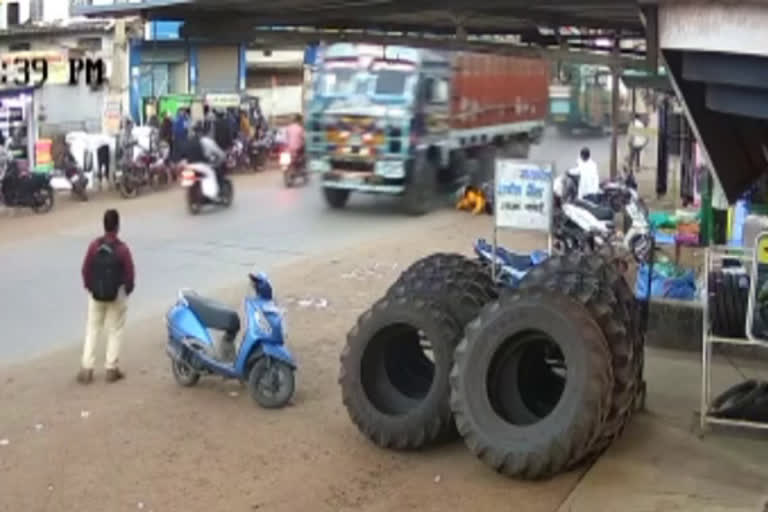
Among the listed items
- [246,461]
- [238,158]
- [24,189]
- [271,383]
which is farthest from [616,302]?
[238,158]

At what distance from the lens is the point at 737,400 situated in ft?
25.5

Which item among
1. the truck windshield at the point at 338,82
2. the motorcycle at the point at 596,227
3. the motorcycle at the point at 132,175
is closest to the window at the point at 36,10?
the motorcycle at the point at 132,175

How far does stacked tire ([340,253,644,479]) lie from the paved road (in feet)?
13.5

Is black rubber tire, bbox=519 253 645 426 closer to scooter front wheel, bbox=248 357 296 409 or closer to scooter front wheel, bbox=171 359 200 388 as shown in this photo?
scooter front wheel, bbox=248 357 296 409

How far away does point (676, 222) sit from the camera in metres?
15.2

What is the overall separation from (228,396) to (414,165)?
11.8m

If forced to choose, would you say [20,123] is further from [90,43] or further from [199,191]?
[90,43]

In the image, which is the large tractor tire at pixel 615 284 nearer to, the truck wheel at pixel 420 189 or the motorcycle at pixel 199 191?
the truck wheel at pixel 420 189

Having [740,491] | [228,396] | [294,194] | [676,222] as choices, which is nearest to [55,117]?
[294,194]

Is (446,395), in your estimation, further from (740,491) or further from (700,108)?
(700,108)

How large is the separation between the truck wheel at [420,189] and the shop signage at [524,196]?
9787 millimetres

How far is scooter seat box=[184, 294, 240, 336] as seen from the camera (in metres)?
8.98

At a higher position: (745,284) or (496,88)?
(496,88)

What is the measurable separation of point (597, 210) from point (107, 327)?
28.5 feet
